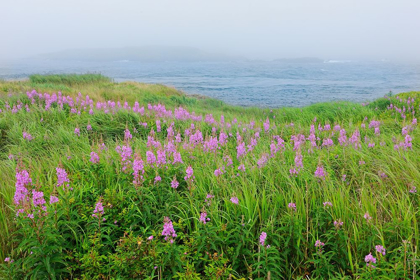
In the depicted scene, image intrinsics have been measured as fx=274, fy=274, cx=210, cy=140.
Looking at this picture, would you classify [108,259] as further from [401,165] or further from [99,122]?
[99,122]

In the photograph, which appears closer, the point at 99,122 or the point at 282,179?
the point at 282,179

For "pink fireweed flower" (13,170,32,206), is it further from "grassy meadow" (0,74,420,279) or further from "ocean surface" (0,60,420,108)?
"ocean surface" (0,60,420,108)

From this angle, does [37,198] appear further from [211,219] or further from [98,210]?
[211,219]

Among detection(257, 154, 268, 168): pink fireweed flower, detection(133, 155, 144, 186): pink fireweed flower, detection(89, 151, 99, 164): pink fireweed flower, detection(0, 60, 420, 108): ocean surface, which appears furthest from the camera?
detection(0, 60, 420, 108): ocean surface

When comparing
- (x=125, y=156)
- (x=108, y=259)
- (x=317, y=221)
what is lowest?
(x=108, y=259)

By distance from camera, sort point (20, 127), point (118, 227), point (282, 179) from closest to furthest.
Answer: point (118, 227) → point (282, 179) → point (20, 127)

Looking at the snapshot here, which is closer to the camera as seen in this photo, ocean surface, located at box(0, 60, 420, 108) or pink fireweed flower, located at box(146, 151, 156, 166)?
pink fireweed flower, located at box(146, 151, 156, 166)

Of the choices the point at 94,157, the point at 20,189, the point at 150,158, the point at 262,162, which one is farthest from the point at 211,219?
the point at 94,157

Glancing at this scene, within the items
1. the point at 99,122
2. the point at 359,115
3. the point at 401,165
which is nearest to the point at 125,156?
the point at 401,165

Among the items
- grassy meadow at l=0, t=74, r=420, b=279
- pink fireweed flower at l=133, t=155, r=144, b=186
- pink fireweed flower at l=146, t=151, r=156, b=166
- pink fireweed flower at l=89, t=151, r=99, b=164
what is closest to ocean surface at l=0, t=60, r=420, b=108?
grassy meadow at l=0, t=74, r=420, b=279

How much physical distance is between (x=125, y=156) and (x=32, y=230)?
1587mm

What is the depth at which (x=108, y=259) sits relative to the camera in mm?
2475

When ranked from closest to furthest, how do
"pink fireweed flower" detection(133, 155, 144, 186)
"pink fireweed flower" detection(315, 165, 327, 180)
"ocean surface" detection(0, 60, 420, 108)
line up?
"pink fireweed flower" detection(133, 155, 144, 186) → "pink fireweed flower" detection(315, 165, 327, 180) → "ocean surface" detection(0, 60, 420, 108)

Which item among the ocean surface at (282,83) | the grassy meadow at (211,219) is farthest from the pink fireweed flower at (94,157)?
the ocean surface at (282,83)
